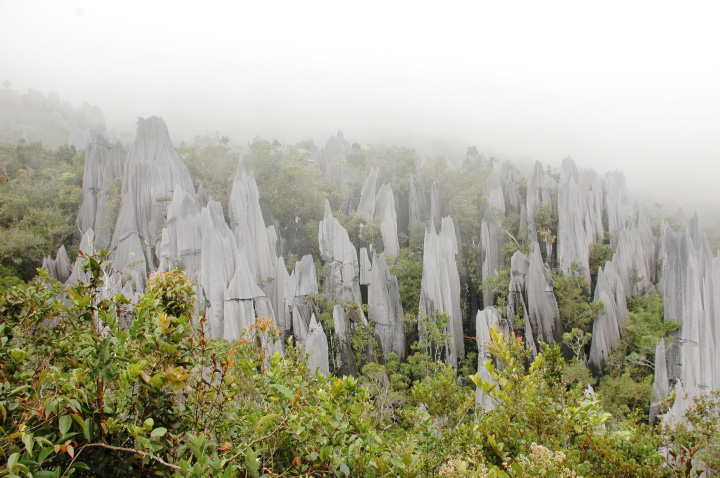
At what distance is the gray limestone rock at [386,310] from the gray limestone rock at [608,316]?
9.25m

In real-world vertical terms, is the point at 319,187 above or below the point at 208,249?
above

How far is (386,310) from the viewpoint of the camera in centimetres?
1858

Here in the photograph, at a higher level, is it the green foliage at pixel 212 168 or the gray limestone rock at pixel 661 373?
the green foliage at pixel 212 168

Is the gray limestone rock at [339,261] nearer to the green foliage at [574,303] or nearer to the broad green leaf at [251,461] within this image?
the green foliage at [574,303]

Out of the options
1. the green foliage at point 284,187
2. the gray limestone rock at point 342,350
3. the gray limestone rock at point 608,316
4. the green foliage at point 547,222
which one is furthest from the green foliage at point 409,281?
the gray limestone rock at point 608,316

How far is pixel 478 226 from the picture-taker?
23.6m

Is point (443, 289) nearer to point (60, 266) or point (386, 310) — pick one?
point (386, 310)

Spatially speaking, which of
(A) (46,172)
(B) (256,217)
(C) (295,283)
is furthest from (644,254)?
(A) (46,172)

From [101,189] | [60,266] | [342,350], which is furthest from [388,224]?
[60,266]

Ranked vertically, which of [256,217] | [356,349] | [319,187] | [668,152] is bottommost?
[356,349]

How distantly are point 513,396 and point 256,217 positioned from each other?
17817 mm

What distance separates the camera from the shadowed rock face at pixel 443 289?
59.6ft

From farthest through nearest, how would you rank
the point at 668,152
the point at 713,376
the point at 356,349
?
the point at 668,152 → the point at 356,349 → the point at 713,376

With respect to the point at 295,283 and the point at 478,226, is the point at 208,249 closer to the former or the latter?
the point at 295,283
